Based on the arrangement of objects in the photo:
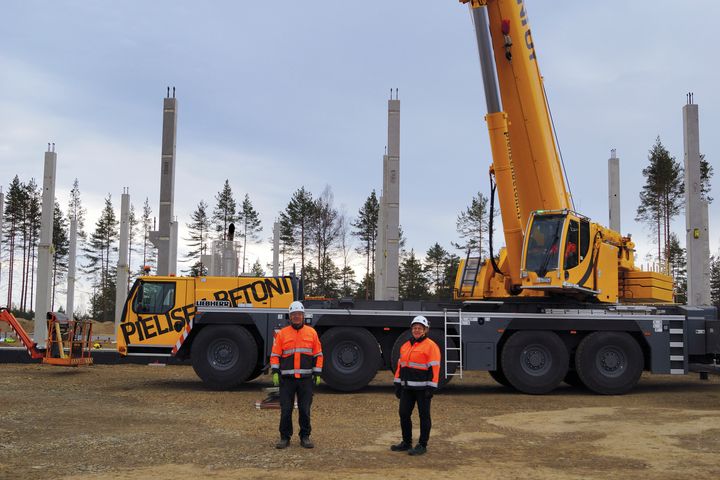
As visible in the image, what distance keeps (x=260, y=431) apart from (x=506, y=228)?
7638 millimetres

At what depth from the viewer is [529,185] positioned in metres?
15.6

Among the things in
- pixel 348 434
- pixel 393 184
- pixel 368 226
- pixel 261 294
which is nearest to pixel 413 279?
pixel 368 226

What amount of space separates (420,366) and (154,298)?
9380mm

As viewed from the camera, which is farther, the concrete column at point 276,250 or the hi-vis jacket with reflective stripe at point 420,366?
the concrete column at point 276,250

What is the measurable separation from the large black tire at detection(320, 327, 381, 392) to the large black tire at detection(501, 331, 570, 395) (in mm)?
2879

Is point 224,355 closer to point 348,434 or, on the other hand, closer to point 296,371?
point 348,434

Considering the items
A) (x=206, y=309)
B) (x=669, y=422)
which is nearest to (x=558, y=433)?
(x=669, y=422)

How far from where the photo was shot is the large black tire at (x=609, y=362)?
1549cm

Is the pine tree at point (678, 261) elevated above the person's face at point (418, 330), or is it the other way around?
the pine tree at point (678, 261)

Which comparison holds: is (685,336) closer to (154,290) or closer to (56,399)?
(154,290)

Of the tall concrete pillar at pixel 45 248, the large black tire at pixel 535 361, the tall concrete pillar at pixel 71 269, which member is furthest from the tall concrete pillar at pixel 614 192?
the tall concrete pillar at pixel 71 269

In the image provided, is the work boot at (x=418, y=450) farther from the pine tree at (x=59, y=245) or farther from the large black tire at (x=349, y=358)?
the pine tree at (x=59, y=245)

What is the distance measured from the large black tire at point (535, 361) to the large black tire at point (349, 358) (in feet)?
9.44

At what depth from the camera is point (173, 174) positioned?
71.7 feet
